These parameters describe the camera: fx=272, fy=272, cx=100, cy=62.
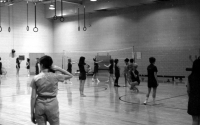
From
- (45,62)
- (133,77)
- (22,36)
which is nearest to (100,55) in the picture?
(22,36)

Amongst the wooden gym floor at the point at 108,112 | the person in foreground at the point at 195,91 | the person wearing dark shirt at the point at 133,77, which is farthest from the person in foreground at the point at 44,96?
the person wearing dark shirt at the point at 133,77

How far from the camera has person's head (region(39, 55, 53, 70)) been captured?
350 cm

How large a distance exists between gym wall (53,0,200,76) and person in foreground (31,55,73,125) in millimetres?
14669

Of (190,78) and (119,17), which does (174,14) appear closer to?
(119,17)

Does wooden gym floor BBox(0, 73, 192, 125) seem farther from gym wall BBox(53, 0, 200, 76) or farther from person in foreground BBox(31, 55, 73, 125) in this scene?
gym wall BBox(53, 0, 200, 76)

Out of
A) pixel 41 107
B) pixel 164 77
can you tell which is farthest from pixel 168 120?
pixel 164 77

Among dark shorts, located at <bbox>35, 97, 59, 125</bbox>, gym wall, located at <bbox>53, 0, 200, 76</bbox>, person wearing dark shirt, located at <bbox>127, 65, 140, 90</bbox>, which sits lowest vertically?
person wearing dark shirt, located at <bbox>127, 65, 140, 90</bbox>

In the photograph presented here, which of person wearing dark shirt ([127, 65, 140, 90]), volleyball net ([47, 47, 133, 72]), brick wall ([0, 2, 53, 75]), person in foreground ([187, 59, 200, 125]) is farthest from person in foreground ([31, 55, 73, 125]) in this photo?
brick wall ([0, 2, 53, 75])

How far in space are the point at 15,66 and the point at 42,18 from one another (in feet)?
17.1

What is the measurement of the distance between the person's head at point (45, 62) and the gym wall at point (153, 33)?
14.7 meters

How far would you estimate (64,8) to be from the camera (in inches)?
944

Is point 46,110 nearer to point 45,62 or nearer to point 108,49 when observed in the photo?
point 45,62

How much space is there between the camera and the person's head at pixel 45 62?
3.50 meters

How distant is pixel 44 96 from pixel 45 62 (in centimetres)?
44
